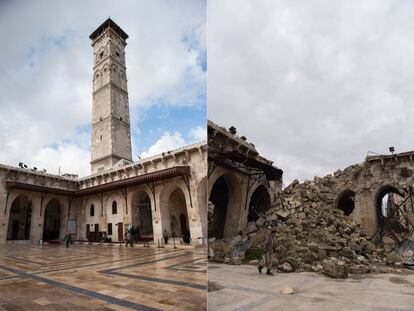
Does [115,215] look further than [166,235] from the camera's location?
Yes

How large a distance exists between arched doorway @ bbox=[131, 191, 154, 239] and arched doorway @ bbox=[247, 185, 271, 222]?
7.55 meters

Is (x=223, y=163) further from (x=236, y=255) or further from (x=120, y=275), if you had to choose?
(x=120, y=275)

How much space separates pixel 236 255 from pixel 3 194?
46.7ft

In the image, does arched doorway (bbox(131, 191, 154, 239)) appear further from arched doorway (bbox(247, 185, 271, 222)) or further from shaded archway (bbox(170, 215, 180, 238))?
arched doorway (bbox(247, 185, 271, 222))

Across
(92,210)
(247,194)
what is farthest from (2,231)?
(247,194)

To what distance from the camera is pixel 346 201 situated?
16859 millimetres

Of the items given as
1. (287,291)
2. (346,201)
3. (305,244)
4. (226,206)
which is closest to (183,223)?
(226,206)

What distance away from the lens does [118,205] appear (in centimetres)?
1644

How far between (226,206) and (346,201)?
10.8 metres

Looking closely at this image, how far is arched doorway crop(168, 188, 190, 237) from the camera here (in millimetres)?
16109

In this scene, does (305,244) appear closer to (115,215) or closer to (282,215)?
(282,215)

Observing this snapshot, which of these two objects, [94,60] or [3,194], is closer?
[3,194]

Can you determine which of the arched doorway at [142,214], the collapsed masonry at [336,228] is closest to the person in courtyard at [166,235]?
the arched doorway at [142,214]

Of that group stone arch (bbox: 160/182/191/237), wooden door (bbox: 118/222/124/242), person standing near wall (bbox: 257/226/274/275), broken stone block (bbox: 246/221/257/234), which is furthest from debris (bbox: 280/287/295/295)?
wooden door (bbox: 118/222/124/242)
